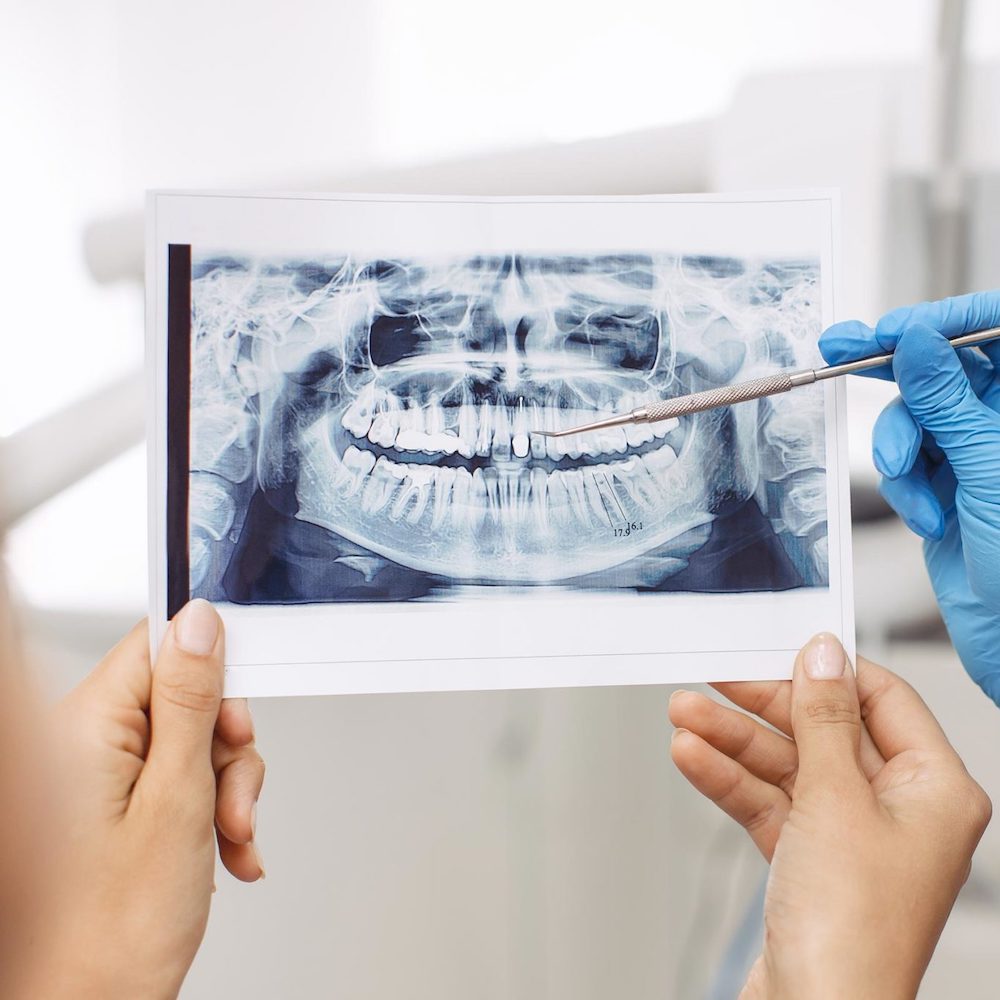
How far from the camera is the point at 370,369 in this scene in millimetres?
609

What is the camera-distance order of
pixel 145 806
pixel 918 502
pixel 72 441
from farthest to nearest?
1. pixel 72 441
2. pixel 918 502
3. pixel 145 806

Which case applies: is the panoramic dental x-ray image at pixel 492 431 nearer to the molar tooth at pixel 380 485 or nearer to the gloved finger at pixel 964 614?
the molar tooth at pixel 380 485

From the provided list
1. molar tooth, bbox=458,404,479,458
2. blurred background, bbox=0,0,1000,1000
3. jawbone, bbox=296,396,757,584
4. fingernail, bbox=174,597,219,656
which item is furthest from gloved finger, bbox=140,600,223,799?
blurred background, bbox=0,0,1000,1000

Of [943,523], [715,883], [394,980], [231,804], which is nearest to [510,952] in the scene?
[394,980]

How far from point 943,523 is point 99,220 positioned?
0.84 metres

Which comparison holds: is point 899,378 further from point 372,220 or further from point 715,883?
point 715,883

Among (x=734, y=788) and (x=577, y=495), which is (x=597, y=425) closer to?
(x=577, y=495)

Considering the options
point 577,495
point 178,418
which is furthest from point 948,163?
point 178,418

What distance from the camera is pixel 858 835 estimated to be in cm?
53

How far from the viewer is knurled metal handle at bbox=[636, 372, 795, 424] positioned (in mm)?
573

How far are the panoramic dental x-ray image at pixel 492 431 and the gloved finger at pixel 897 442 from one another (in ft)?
0.15

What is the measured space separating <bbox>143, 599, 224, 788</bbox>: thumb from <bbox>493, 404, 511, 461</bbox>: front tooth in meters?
0.23

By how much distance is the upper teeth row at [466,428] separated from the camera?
606 millimetres

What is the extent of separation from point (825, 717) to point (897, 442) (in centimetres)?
21
